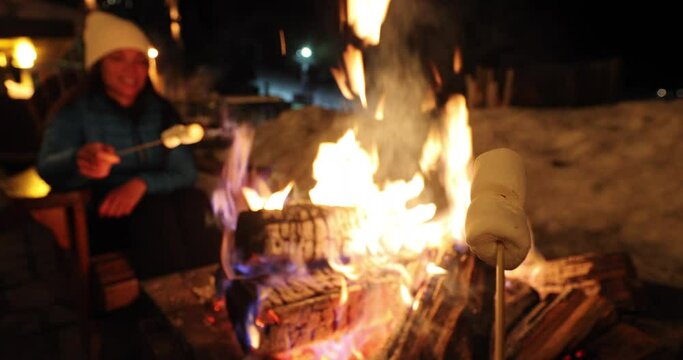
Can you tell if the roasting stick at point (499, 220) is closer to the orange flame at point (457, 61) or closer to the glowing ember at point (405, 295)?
the glowing ember at point (405, 295)

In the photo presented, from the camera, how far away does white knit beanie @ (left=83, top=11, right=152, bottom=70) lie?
3355mm

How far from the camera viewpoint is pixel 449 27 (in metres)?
7.18

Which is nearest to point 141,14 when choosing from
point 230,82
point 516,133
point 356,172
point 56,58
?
point 230,82

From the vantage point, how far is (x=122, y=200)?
3.16 m

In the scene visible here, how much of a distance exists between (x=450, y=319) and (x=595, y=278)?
106cm

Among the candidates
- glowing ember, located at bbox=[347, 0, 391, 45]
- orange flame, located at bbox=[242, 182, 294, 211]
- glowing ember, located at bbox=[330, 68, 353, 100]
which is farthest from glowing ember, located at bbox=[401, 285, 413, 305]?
glowing ember, located at bbox=[347, 0, 391, 45]

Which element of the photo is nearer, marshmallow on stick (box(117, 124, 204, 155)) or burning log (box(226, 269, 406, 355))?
burning log (box(226, 269, 406, 355))

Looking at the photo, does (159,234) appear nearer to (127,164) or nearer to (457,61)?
(127,164)

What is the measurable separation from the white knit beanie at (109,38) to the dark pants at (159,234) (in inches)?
43.0

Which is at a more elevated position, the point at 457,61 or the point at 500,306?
the point at 457,61

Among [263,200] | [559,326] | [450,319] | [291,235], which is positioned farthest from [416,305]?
[263,200]

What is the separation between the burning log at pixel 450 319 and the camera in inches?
79.9

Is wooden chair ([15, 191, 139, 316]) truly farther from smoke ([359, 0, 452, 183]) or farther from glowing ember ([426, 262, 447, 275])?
smoke ([359, 0, 452, 183])

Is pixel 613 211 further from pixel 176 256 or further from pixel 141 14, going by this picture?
pixel 141 14
